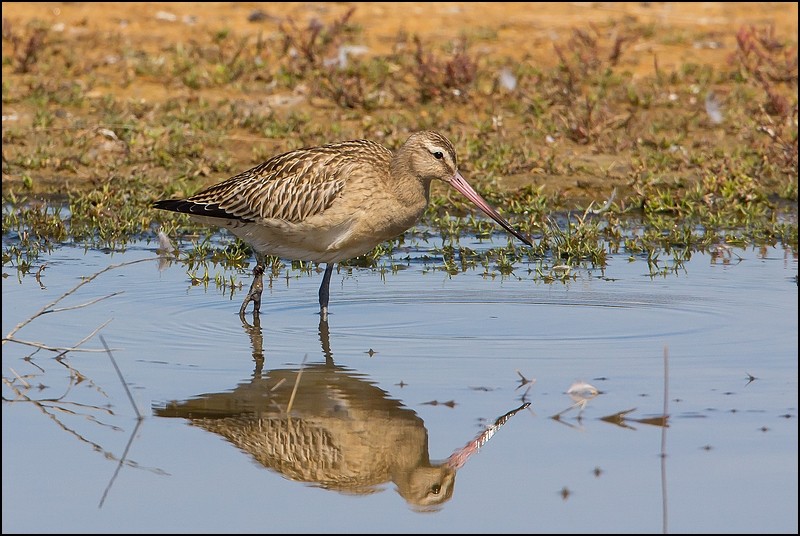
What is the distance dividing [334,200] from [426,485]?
3.05 metres

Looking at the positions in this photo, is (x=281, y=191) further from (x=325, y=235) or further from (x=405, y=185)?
(x=405, y=185)

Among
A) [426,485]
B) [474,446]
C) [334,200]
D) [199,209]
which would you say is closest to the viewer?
[426,485]

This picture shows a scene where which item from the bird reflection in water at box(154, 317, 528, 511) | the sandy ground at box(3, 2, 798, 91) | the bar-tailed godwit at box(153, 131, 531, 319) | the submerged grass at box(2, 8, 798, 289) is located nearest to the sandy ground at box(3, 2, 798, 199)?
the sandy ground at box(3, 2, 798, 91)

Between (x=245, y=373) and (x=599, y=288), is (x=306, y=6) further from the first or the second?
(x=245, y=373)

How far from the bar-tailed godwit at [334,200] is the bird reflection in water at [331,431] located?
1426 millimetres

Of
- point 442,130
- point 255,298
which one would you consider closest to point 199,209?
point 255,298

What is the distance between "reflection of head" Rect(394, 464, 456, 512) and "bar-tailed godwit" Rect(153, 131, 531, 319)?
2791 mm

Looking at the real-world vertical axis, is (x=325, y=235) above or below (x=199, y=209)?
below

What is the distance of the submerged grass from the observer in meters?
10.3

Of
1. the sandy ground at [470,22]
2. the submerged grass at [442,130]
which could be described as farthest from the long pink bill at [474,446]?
the sandy ground at [470,22]

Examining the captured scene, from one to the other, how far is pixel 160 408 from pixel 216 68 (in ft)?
26.3

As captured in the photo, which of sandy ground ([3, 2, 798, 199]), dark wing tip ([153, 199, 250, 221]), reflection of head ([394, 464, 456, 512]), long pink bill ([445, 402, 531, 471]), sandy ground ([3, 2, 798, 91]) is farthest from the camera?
sandy ground ([3, 2, 798, 91])

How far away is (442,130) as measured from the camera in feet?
41.6

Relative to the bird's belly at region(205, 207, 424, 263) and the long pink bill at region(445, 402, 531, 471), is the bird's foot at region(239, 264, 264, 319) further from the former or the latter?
the long pink bill at region(445, 402, 531, 471)
